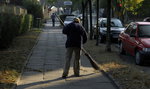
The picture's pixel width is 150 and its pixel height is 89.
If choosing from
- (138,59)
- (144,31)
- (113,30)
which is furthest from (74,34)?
(113,30)

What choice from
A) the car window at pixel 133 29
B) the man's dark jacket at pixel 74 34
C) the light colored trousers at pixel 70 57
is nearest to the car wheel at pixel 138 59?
the car window at pixel 133 29

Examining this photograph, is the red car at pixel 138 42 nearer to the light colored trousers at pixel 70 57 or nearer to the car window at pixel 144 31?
the car window at pixel 144 31

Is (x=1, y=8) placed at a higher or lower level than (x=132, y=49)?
higher

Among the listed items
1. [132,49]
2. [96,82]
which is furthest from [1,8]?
[96,82]

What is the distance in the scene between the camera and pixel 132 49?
1358 cm

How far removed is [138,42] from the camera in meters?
12.9

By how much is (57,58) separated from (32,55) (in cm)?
127

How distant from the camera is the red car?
12422 mm

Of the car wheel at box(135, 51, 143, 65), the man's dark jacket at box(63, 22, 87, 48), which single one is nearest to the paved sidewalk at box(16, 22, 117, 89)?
the man's dark jacket at box(63, 22, 87, 48)

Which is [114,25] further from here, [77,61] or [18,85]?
[18,85]

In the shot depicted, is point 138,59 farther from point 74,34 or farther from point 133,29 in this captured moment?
point 74,34

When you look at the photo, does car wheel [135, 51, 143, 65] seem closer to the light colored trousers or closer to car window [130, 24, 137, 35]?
car window [130, 24, 137, 35]

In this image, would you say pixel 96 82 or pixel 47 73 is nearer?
pixel 96 82

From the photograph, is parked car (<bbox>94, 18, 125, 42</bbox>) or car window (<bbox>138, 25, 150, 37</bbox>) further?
parked car (<bbox>94, 18, 125, 42</bbox>)
